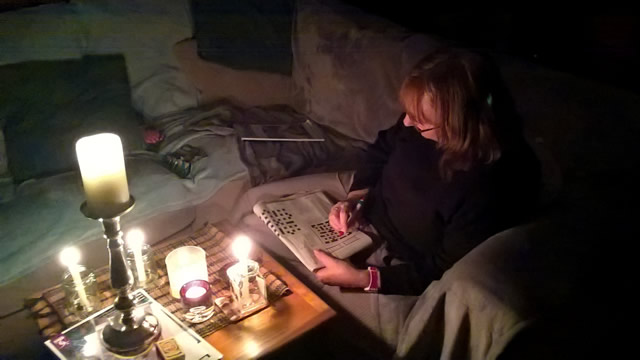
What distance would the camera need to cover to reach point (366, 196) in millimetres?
1714

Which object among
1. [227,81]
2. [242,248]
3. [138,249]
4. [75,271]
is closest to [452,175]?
[242,248]

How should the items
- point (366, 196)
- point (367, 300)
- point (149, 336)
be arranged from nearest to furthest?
point (149, 336)
point (367, 300)
point (366, 196)

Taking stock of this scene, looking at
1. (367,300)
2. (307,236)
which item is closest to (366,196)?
(307,236)

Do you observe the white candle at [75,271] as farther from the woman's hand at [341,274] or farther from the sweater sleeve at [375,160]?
the sweater sleeve at [375,160]

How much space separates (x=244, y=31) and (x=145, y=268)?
4.06 ft

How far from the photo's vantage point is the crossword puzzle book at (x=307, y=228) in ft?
5.02

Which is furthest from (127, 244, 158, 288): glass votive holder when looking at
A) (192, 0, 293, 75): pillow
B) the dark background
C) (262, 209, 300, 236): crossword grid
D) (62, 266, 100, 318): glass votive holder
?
the dark background

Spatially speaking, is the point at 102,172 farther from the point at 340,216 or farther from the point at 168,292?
the point at 340,216

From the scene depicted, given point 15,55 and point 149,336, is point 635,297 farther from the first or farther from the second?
point 15,55

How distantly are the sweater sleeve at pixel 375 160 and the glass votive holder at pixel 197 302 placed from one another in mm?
682

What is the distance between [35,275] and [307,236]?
0.79m

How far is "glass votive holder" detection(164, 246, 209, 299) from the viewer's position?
1.34 m

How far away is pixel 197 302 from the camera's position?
1.28m

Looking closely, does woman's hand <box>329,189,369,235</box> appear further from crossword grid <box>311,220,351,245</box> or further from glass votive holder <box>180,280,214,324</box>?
glass votive holder <box>180,280,214,324</box>
